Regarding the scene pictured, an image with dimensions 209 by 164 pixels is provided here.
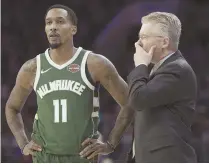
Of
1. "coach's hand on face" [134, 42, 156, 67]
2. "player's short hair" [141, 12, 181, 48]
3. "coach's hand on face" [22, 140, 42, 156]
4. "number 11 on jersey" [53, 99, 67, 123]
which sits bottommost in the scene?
"coach's hand on face" [22, 140, 42, 156]

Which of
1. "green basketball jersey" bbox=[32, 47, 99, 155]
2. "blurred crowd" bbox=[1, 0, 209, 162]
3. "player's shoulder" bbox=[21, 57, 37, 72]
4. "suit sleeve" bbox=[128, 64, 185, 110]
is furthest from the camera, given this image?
"blurred crowd" bbox=[1, 0, 209, 162]

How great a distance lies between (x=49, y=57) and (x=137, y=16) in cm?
353

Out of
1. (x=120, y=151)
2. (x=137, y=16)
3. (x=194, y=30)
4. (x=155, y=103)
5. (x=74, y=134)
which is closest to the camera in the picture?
(x=155, y=103)

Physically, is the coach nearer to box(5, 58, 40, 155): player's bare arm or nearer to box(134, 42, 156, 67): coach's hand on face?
box(134, 42, 156, 67): coach's hand on face

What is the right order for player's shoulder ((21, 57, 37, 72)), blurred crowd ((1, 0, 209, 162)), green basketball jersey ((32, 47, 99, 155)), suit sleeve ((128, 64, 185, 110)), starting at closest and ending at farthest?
suit sleeve ((128, 64, 185, 110)), green basketball jersey ((32, 47, 99, 155)), player's shoulder ((21, 57, 37, 72)), blurred crowd ((1, 0, 209, 162))

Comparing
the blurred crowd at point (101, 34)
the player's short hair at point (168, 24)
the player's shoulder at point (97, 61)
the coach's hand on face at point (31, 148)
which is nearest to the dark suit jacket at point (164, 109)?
the player's short hair at point (168, 24)

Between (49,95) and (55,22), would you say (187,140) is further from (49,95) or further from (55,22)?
(55,22)

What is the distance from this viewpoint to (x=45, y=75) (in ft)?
10.2

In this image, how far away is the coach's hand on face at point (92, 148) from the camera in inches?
119

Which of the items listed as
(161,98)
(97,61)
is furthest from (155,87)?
(97,61)

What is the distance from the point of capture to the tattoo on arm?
10.6 feet

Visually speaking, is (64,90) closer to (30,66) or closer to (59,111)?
(59,111)

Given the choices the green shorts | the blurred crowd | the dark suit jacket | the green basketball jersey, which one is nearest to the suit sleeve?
the dark suit jacket

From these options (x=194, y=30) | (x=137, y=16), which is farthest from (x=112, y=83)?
(x=194, y=30)
